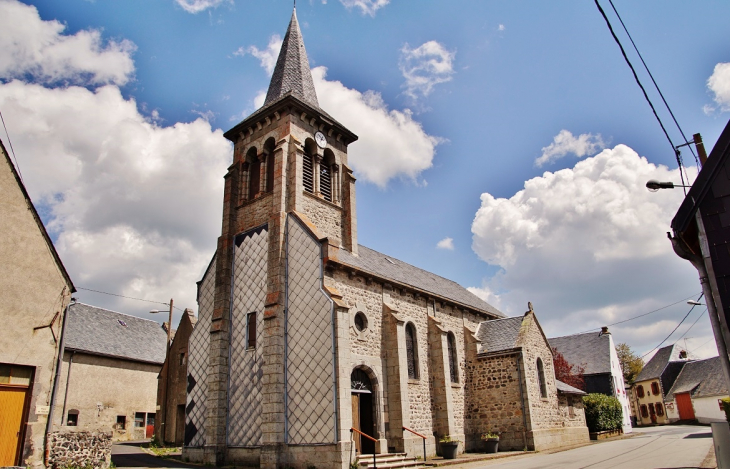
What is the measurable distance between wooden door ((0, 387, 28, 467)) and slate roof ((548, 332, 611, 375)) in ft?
145

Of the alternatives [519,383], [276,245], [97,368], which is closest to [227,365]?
[276,245]

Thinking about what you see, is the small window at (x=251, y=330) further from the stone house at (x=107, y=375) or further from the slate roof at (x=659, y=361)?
the slate roof at (x=659, y=361)

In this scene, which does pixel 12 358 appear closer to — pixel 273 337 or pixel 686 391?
pixel 273 337

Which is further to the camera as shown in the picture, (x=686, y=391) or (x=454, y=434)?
(x=686, y=391)

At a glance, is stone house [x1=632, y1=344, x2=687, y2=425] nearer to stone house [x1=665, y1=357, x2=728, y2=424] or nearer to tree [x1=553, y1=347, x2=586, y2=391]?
stone house [x1=665, y1=357, x2=728, y2=424]

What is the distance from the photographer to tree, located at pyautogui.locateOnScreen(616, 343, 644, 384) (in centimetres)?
6781

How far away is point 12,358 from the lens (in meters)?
12.1

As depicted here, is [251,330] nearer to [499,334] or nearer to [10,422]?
[10,422]

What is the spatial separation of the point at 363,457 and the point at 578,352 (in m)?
38.5

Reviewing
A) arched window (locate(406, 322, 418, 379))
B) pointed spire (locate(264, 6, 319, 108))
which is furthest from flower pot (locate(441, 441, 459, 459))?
pointed spire (locate(264, 6, 319, 108))

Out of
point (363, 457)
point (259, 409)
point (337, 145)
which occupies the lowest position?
point (363, 457)

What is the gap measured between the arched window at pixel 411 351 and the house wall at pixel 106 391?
1994 centimetres

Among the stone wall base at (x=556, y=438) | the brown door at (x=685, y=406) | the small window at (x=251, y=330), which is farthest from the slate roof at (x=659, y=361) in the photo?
the small window at (x=251, y=330)

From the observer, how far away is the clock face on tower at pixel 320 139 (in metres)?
21.7
